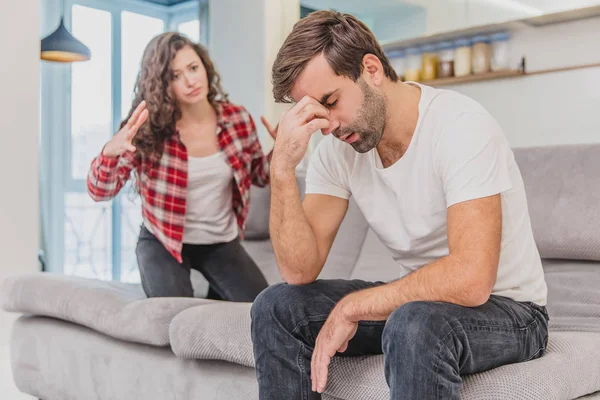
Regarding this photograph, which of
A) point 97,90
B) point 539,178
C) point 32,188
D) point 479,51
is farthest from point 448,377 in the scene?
point 97,90

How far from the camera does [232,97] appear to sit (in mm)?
4270

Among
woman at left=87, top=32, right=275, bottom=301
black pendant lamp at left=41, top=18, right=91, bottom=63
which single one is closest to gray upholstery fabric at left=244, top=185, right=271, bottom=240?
woman at left=87, top=32, right=275, bottom=301

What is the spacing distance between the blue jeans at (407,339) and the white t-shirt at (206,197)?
3.10ft

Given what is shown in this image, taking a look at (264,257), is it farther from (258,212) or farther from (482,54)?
(482,54)

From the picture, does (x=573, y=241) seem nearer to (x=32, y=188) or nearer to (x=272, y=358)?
(x=272, y=358)

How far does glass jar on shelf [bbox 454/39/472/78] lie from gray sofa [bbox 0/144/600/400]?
113 cm

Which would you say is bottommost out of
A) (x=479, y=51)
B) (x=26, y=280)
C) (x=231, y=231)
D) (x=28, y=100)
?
(x=26, y=280)

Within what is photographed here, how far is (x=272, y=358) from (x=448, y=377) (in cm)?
38

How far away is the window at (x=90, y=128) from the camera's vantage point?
4867 mm

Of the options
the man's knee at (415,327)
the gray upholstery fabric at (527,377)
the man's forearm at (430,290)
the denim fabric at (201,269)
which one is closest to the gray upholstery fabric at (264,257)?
the denim fabric at (201,269)

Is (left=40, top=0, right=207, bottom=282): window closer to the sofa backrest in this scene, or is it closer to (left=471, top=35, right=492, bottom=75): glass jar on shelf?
(left=471, top=35, right=492, bottom=75): glass jar on shelf

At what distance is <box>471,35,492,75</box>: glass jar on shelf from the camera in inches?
126

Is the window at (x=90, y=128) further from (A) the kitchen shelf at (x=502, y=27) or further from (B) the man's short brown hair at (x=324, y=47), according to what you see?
(B) the man's short brown hair at (x=324, y=47)

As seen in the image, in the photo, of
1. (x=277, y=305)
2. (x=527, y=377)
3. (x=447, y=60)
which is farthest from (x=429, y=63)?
(x=527, y=377)
